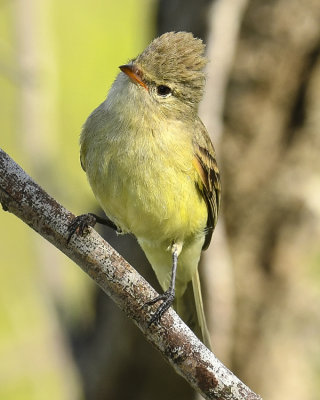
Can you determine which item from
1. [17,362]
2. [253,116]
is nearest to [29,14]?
[253,116]

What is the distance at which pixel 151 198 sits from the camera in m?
4.00

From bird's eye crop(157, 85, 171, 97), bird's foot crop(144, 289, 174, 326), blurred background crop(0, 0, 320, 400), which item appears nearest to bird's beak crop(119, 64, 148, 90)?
bird's eye crop(157, 85, 171, 97)

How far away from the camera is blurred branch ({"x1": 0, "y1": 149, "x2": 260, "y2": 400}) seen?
10.0 feet

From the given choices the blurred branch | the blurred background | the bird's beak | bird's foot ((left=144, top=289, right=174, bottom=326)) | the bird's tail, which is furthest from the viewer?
the blurred background

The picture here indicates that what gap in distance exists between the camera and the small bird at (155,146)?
3.97 m

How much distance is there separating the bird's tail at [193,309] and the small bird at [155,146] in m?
0.41

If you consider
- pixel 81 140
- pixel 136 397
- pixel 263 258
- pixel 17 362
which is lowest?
pixel 17 362

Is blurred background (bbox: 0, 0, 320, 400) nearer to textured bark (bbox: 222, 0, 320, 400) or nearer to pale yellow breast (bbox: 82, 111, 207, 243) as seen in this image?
textured bark (bbox: 222, 0, 320, 400)

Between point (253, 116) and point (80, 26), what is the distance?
2.92 m

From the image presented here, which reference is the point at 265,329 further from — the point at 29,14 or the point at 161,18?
the point at 29,14

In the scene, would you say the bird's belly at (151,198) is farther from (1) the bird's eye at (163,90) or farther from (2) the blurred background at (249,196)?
(2) the blurred background at (249,196)

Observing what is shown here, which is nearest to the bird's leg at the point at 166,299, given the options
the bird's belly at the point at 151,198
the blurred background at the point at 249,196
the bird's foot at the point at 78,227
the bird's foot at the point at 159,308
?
the bird's foot at the point at 159,308

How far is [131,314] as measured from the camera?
3.29 metres

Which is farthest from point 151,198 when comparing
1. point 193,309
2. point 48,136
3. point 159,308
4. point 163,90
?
point 48,136
